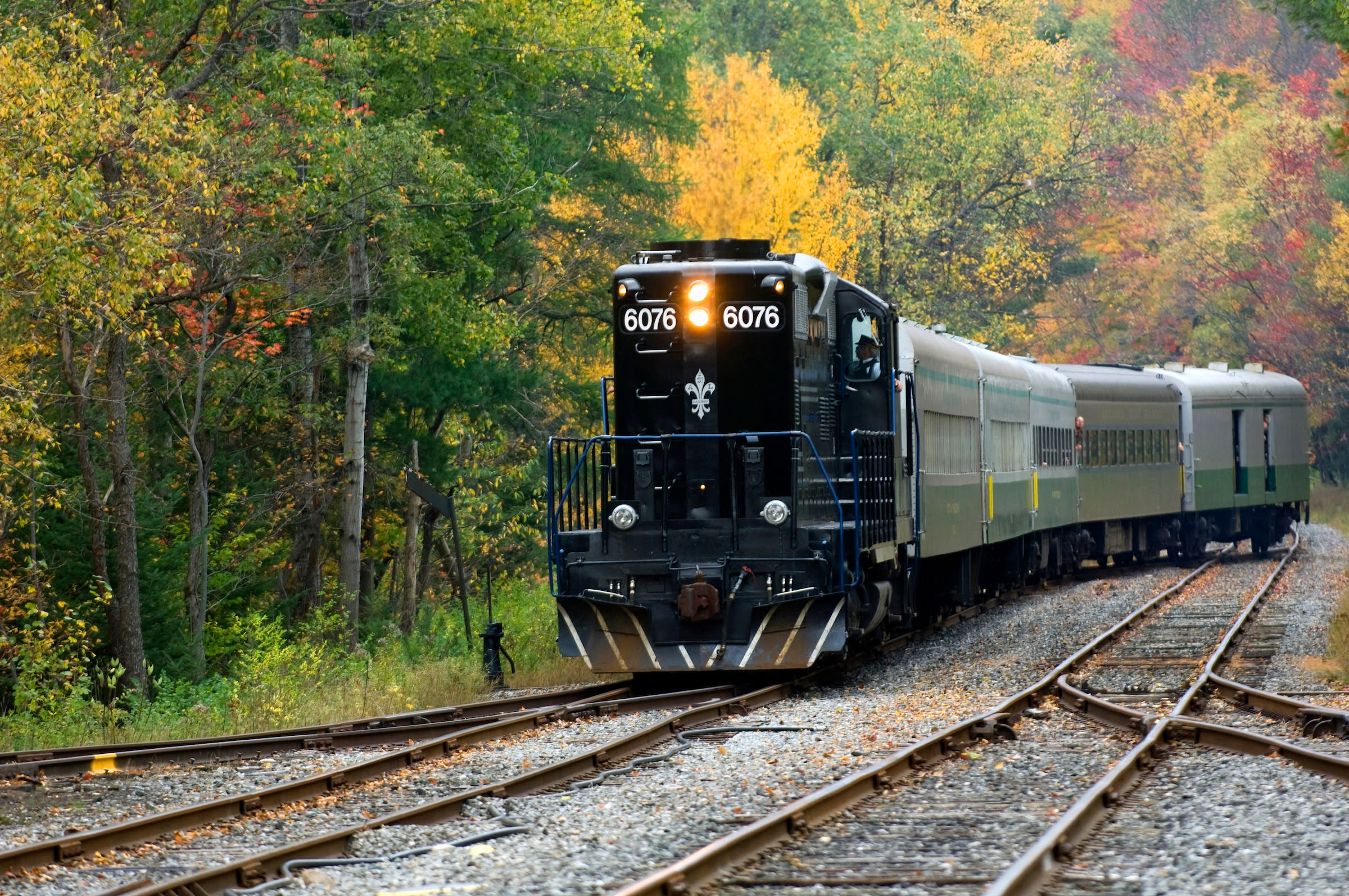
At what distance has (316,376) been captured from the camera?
81.6 feet

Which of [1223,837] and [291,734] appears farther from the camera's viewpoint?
[291,734]

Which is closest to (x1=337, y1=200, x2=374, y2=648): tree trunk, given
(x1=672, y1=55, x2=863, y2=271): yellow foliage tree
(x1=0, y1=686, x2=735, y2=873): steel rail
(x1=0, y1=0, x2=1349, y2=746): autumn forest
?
(x1=0, y1=0, x2=1349, y2=746): autumn forest

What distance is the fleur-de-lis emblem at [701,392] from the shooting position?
1452 centimetres

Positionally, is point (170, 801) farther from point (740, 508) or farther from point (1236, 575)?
point (1236, 575)

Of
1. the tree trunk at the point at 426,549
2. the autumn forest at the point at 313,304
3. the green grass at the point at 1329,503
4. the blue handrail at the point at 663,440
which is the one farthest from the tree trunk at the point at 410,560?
the green grass at the point at 1329,503

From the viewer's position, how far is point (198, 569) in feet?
70.9

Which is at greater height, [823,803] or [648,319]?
[648,319]

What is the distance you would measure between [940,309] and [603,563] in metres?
38.5

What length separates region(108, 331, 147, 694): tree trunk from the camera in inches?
742

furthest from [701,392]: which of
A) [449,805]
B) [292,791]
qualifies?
[449,805]

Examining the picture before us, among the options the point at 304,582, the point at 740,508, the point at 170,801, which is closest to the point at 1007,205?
the point at 304,582

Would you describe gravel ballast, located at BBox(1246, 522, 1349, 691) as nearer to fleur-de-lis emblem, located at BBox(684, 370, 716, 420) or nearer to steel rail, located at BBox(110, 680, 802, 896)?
steel rail, located at BBox(110, 680, 802, 896)

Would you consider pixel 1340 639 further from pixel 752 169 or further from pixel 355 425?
pixel 752 169

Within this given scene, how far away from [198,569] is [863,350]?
1001cm
